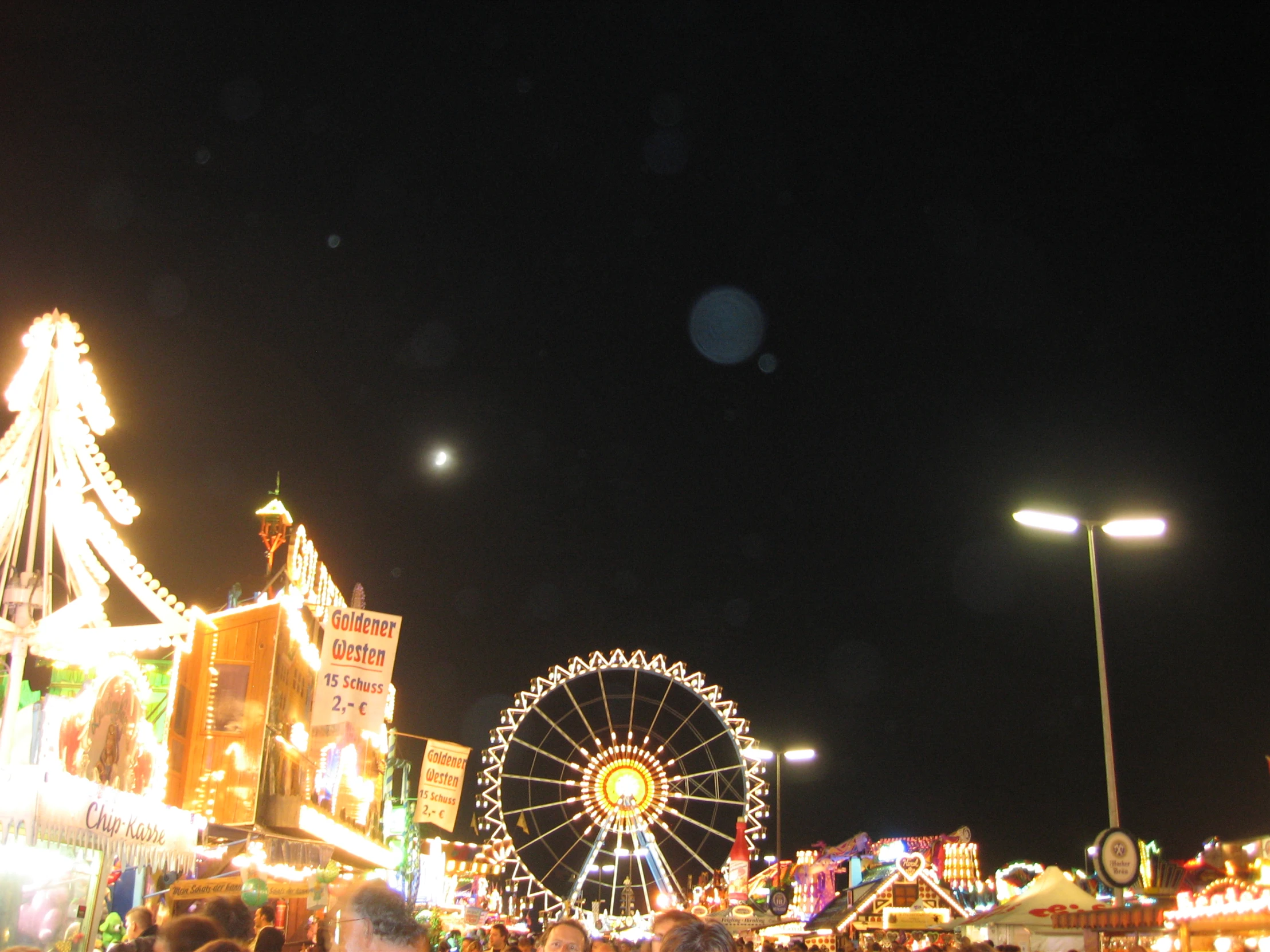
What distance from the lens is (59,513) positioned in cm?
1410

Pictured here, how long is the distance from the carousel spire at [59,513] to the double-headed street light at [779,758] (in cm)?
2410

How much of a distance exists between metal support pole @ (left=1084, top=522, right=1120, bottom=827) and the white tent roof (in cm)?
191

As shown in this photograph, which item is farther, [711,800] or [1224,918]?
[711,800]

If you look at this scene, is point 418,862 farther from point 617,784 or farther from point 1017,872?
point 1017,872

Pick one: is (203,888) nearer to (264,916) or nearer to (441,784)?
(264,916)

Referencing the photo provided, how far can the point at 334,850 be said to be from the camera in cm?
2725

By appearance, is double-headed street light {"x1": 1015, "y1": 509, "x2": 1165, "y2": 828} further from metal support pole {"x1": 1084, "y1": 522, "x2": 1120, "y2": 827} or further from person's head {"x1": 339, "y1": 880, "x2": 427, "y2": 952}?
person's head {"x1": 339, "y1": 880, "x2": 427, "y2": 952}

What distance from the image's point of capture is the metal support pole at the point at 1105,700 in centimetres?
1670

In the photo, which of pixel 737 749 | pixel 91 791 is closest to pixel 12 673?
pixel 91 791

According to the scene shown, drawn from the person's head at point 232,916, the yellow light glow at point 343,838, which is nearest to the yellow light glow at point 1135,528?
the person's head at point 232,916

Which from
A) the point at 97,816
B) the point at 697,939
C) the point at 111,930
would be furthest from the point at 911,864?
the point at 697,939

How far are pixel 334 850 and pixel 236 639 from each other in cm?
621

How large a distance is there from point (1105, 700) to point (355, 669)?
11072 mm

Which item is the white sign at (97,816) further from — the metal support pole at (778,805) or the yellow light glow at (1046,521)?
the metal support pole at (778,805)
